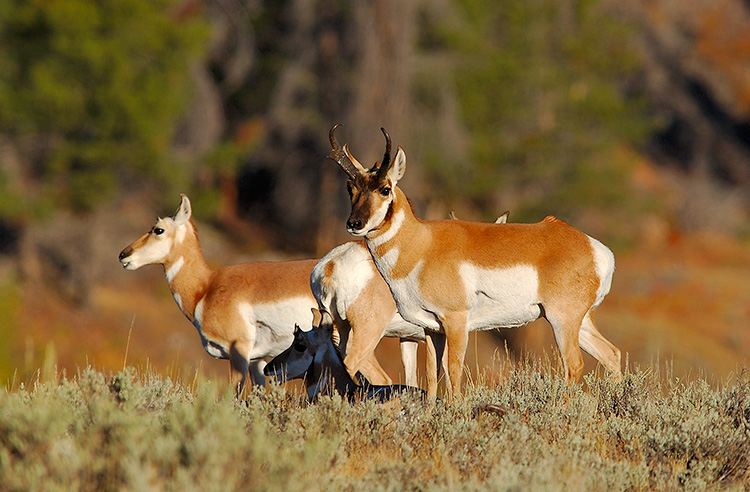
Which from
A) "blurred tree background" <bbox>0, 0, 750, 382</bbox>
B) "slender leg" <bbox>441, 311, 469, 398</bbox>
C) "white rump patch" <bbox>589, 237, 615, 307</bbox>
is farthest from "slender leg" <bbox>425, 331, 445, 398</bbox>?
"blurred tree background" <bbox>0, 0, 750, 382</bbox>

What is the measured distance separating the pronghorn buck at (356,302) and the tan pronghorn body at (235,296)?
1.00m

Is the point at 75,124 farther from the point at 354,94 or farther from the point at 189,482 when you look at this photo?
the point at 189,482

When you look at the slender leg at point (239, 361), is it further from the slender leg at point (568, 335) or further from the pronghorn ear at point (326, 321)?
the slender leg at point (568, 335)

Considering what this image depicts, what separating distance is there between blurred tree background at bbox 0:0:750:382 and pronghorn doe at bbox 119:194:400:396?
880 cm

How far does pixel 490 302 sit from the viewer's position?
7.25m

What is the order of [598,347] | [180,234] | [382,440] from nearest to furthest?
1. [382,440]
2. [598,347]
3. [180,234]

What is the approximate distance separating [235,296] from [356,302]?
1.68 metres

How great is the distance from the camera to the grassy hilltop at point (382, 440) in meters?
4.58

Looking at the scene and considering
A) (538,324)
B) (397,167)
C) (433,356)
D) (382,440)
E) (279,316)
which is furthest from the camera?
(538,324)

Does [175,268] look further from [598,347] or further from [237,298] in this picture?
[598,347]

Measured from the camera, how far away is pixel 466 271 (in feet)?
23.6

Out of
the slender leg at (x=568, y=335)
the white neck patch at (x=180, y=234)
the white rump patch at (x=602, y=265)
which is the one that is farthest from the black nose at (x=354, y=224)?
the white neck patch at (x=180, y=234)

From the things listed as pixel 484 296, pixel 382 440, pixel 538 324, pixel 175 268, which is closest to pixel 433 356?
pixel 484 296

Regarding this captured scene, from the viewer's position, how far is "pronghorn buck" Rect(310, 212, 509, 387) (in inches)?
306
